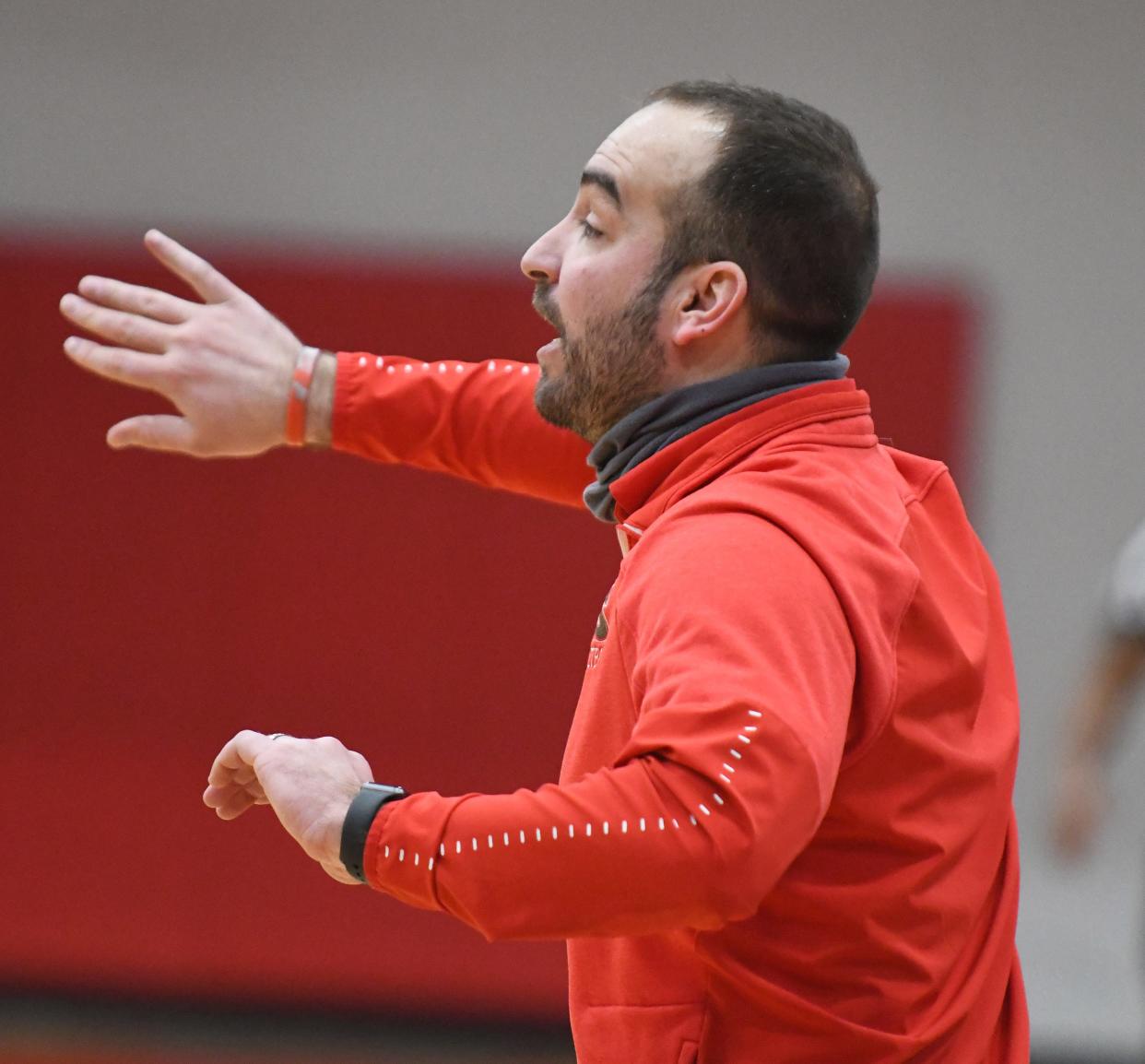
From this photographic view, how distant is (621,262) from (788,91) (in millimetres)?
3624

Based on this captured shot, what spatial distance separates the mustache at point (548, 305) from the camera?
1.40 m

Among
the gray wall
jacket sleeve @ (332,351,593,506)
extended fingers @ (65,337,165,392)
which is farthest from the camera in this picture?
the gray wall

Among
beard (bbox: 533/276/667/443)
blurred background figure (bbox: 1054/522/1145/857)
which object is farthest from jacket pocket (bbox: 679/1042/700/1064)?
blurred background figure (bbox: 1054/522/1145/857)

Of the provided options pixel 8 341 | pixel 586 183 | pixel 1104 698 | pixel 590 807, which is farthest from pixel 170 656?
pixel 590 807

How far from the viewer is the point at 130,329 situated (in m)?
1.72

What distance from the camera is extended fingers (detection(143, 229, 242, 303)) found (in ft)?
5.70

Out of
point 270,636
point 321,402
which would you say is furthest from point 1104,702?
point 270,636

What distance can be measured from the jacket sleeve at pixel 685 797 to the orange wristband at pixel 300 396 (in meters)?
0.79

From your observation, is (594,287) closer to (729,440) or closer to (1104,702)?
A: (729,440)

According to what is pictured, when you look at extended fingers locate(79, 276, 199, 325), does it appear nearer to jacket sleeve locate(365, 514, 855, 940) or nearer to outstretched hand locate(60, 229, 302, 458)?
outstretched hand locate(60, 229, 302, 458)

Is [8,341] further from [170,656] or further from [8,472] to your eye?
[170,656]

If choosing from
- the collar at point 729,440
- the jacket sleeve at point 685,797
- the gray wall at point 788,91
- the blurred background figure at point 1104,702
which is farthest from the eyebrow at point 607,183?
the gray wall at point 788,91

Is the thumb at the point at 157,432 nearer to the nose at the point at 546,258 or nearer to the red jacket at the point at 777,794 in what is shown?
the nose at the point at 546,258

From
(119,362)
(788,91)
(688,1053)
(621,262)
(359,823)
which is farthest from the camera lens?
(788,91)
